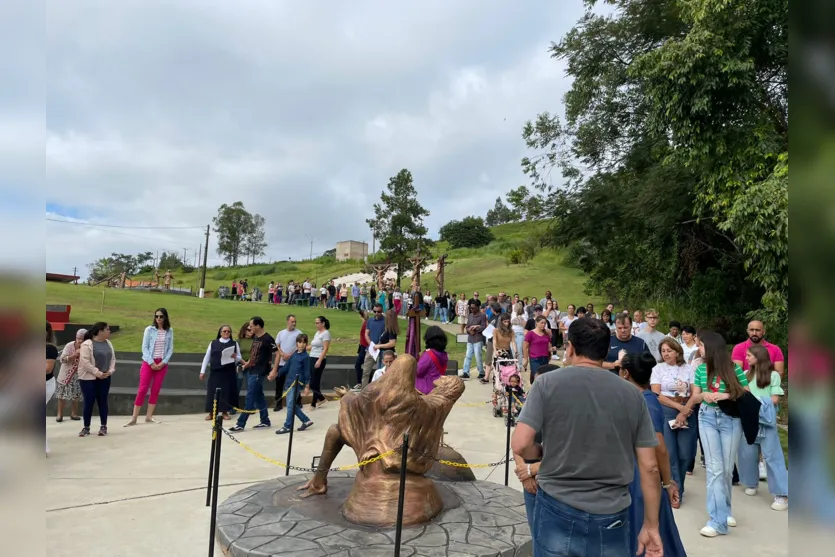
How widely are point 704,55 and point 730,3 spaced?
1086 millimetres

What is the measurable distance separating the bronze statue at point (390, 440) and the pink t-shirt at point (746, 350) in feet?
12.3

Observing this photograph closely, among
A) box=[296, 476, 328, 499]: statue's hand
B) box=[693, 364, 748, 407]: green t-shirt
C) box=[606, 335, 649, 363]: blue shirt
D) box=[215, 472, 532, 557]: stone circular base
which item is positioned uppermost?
box=[606, 335, 649, 363]: blue shirt

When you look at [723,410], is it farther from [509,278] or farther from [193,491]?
→ [509,278]

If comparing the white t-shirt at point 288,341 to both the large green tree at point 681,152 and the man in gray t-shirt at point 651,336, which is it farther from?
the large green tree at point 681,152

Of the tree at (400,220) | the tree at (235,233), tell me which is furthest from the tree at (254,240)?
the tree at (400,220)

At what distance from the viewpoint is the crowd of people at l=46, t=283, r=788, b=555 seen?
2662 millimetres

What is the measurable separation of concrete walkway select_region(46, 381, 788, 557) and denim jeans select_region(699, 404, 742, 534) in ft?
0.77

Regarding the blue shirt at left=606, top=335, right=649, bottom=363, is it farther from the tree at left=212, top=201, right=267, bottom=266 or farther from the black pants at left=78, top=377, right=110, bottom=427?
the tree at left=212, top=201, right=267, bottom=266

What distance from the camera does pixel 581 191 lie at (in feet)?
66.1

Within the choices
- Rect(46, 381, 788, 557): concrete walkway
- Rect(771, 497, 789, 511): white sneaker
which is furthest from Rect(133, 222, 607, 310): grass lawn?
Rect(771, 497, 789, 511): white sneaker

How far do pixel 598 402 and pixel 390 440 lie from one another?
8.47ft

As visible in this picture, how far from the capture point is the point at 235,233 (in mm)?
71875
